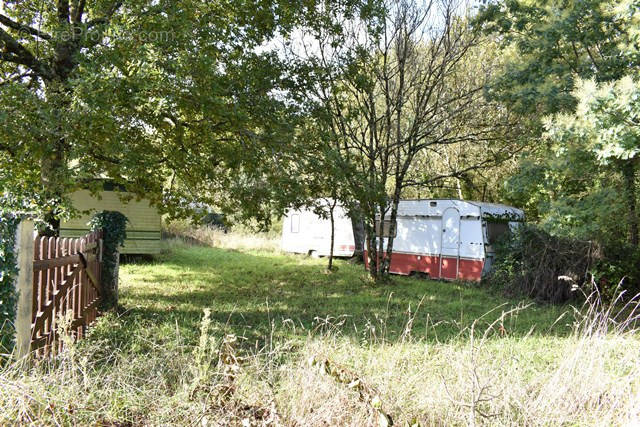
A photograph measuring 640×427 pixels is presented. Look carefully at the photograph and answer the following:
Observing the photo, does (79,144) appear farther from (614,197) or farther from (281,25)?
(614,197)

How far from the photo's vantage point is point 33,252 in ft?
13.6

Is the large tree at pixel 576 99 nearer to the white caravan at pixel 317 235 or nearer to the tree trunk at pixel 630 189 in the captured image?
the tree trunk at pixel 630 189

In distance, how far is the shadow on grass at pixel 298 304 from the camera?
704cm

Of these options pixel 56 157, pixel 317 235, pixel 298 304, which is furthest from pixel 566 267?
pixel 317 235

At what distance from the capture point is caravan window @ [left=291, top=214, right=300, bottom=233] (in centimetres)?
2192

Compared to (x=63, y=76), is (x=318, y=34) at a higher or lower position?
higher

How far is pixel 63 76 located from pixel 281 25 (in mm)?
4806

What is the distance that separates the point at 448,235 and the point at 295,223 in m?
9.05

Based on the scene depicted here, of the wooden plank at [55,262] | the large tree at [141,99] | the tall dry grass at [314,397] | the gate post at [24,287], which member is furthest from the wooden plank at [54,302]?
the large tree at [141,99]

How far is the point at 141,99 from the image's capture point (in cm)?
708

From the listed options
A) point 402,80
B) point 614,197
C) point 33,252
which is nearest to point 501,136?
point 402,80

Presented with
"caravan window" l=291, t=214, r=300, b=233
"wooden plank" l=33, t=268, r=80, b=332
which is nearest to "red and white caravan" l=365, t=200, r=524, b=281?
"caravan window" l=291, t=214, r=300, b=233

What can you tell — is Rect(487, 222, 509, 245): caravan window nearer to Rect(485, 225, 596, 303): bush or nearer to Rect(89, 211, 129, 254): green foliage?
Rect(485, 225, 596, 303): bush

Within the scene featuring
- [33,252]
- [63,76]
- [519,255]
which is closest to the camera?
[33,252]
